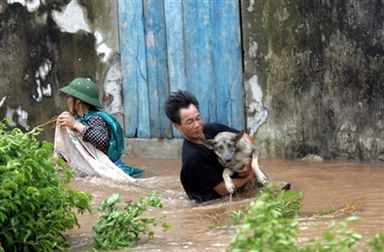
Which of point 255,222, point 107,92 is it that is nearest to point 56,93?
point 107,92

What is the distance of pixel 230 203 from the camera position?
22.4 ft

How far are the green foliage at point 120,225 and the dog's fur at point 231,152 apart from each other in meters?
1.20

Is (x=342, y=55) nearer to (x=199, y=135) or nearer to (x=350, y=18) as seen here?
(x=350, y=18)

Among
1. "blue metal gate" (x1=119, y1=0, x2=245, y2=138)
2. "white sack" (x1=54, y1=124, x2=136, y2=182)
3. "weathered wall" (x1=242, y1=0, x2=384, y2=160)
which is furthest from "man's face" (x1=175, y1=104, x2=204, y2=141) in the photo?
"blue metal gate" (x1=119, y1=0, x2=245, y2=138)

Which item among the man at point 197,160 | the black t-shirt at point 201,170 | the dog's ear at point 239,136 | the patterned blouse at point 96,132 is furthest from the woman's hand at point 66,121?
the dog's ear at point 239,136

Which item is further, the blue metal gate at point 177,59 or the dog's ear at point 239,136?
the blue metal gate at point 177,59

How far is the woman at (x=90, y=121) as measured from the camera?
8.27m

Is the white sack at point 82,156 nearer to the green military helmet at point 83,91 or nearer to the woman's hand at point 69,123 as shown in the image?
the woman's hand at point 69,123

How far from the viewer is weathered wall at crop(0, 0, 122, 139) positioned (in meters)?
9.77

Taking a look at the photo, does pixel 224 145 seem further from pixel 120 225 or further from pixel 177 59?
pixel 177 59

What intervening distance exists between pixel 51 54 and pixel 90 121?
191 centimetres

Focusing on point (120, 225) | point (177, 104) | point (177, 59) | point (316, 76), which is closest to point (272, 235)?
point (120, 225)

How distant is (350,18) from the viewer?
8.32 m

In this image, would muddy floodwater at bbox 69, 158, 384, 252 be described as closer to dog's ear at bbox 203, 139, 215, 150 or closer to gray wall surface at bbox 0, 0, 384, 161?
gray wall surface at bbox 0, 0, 384, 161
